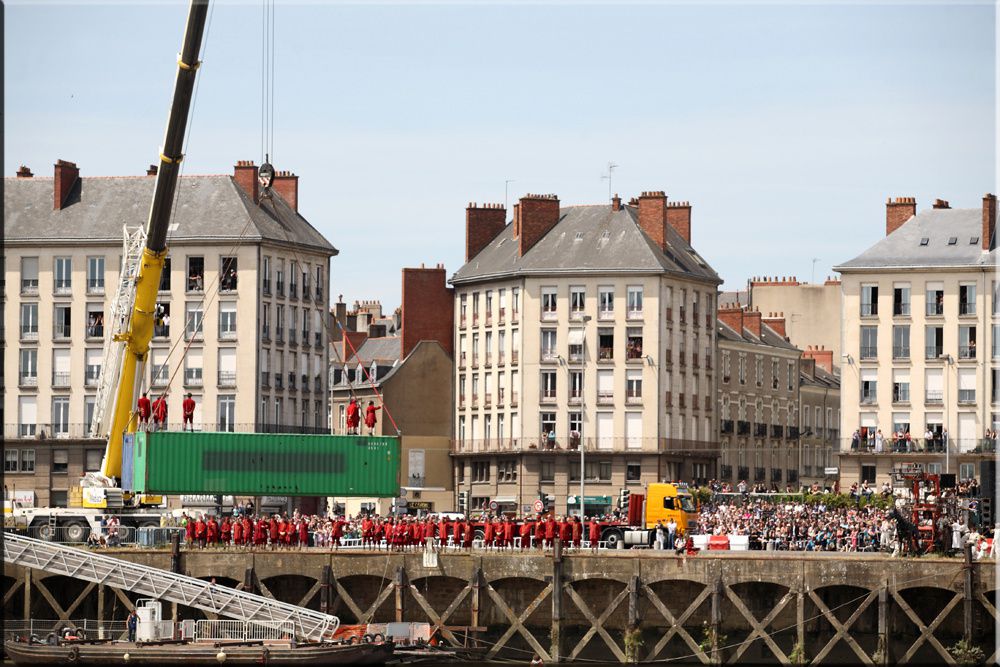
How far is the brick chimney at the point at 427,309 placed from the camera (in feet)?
395

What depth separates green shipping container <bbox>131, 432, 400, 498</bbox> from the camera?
8225 cm

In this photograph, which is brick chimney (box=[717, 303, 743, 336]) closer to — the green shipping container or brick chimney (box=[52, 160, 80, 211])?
brick chimney (box=[52, 160, 80, 211])

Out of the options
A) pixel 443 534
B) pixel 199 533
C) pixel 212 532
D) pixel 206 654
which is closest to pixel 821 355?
pixel 443 534

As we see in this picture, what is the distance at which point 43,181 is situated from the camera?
115812mm

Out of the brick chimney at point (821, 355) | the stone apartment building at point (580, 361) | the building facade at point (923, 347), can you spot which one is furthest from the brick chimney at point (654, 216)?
the brick chimney at point (821, 355)

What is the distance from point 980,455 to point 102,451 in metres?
46.5

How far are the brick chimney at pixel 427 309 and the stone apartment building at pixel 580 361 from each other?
98.4 inches

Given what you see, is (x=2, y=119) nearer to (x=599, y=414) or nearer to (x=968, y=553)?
(x=968, y=553)

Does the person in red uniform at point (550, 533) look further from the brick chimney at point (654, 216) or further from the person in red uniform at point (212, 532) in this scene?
the brick chimney at point (654, 216)

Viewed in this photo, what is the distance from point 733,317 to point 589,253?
18.4 meters

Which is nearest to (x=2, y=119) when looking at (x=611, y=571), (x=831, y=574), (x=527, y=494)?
(x=611, y=571)

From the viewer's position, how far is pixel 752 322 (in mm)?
132250

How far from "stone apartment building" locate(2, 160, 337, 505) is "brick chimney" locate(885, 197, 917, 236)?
33259mm

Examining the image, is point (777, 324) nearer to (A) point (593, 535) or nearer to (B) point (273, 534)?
(A) point (593, 535)
